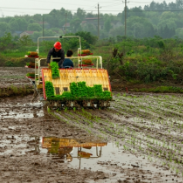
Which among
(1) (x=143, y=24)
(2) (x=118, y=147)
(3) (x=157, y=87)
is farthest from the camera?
(1) (x=143, y=24)

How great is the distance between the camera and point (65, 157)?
8.27 m

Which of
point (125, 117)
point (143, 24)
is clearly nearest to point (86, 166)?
point (125, 117)

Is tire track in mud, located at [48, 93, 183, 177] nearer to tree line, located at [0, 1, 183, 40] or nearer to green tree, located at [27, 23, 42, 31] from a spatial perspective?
tree line, located at [0, 1, 183, 40]

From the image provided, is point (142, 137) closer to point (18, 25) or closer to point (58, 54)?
point (58, 54)

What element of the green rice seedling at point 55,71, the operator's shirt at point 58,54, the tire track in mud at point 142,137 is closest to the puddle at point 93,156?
the tire track in mud at point 142,137

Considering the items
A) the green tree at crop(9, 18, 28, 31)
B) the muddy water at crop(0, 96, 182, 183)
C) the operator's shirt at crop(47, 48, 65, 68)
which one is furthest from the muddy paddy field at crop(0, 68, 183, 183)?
the green tree at crop(9, 18, 28, 31)

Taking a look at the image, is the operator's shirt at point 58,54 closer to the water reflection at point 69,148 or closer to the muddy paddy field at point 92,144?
the muddy paddy field at point 92,144

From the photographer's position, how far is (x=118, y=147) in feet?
29.7

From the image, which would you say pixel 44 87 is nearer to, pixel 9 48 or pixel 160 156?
pixel 160 156

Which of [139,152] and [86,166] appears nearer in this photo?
[86,166]

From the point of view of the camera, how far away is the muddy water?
7011 mm

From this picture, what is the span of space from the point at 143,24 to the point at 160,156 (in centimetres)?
11559

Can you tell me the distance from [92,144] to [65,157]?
47.3 inches

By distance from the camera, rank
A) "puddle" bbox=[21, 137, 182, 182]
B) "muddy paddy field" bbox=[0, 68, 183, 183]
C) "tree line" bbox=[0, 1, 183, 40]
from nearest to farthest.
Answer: "muddy paddy field" bbox=[0, 68, 183, 183]
"puddle" bbox=[21, 137, 182, 182]
"tree line" bbox=[0, 1, 183, 40]
